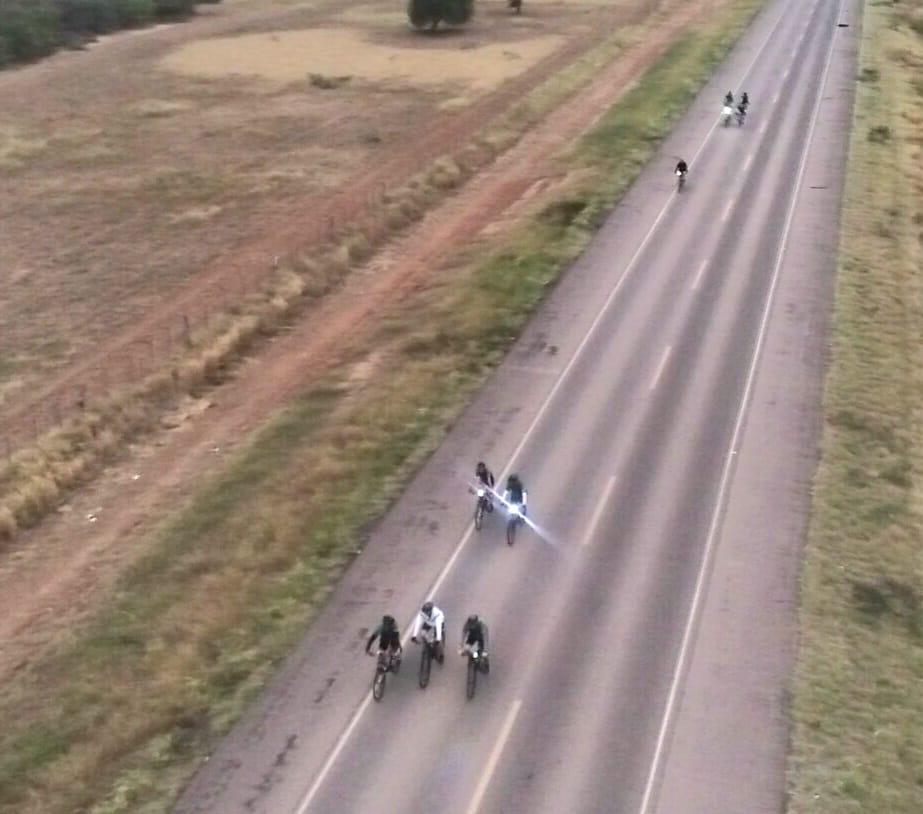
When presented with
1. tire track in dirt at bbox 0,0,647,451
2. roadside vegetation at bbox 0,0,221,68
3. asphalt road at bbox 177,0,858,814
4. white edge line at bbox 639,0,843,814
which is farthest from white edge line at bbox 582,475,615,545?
roadside vegetation at bbox 0,0,221,68

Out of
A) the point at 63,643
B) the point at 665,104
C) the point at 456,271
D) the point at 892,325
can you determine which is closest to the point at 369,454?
the point at 63,643

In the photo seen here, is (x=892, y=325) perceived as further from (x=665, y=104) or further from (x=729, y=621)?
(x=665, y=104)

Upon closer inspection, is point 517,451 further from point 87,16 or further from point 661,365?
point 87,16

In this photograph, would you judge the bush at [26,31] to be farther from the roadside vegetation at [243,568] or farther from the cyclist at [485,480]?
the cyclist at [485,480]

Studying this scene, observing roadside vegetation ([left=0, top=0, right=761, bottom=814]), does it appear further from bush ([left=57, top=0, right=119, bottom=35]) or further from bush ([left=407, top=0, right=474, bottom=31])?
bush ([left=57, top=0, right=119, bottom=35])

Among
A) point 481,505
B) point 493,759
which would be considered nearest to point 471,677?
point 493,759
